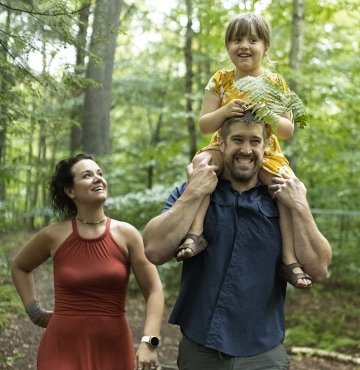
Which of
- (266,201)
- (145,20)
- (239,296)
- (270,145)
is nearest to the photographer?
(239,296)

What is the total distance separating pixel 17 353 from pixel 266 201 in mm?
4110

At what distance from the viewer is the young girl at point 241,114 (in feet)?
9.24

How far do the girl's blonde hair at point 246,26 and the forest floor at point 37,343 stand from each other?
3.50 meters

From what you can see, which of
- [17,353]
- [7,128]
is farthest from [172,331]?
[7,128]

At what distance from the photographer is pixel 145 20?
37.6 feet

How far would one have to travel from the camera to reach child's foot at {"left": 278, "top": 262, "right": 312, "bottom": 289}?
109 inches

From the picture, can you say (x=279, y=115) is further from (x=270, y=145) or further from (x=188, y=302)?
(x=188, y=302)

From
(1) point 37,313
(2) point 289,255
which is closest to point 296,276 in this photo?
(2) point 289,255

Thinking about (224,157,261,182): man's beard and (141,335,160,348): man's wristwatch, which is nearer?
(224,157,261,182): man's beard

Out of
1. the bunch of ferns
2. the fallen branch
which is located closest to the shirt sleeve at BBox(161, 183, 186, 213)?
the bunch of ferns

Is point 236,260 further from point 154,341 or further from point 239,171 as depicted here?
point 154,341

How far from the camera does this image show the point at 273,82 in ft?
10.1

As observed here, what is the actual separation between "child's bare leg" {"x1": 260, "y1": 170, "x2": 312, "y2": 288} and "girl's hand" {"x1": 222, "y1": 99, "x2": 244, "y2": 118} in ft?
1.69

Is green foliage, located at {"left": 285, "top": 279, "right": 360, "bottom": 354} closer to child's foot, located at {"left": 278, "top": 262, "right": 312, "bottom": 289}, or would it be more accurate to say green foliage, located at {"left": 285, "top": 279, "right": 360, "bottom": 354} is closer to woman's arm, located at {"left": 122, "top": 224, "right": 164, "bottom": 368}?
woman's arm, located at {"left": 122, "top": 224, "right": 164, "bottom": 368}
